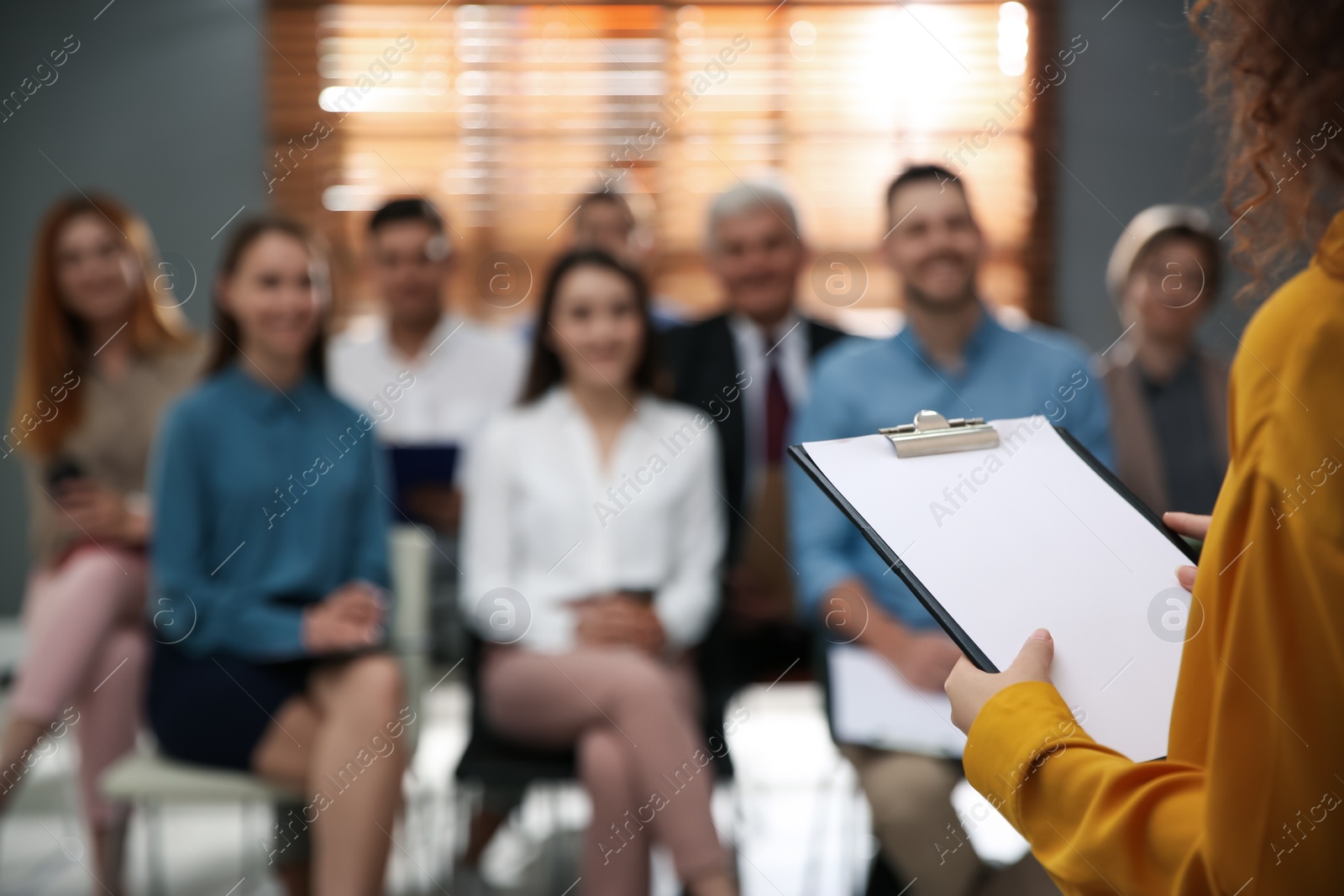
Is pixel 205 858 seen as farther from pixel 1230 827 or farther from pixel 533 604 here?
pixel 1230 827

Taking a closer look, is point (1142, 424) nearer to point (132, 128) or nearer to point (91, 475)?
point (91, 475)

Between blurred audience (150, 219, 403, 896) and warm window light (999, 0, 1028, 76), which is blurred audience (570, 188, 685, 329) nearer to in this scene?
blurred audience (150, 219, 403, 896)

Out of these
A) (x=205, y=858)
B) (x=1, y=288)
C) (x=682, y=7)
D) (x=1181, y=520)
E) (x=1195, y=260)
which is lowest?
(x=205, y=858)

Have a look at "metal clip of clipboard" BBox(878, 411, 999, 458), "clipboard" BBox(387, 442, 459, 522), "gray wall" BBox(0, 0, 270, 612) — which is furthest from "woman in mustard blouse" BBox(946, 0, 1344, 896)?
"gray wall" BBox(0, 0, 270, 612)

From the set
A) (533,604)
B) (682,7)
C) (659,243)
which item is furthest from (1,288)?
(533,604)

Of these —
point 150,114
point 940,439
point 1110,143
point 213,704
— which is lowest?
point 213,704

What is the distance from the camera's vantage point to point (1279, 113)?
2.75ft

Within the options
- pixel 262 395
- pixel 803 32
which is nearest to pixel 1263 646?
pixel 262 395

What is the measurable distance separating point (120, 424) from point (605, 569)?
4.60 feet

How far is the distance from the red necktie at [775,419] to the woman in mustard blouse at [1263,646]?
2068mm

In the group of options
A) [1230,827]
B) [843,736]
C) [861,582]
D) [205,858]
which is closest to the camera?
[1230,827]

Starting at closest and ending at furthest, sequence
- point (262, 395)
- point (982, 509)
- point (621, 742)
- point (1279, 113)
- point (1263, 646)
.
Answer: point (1263, 646), point (1279, 113), point (982, 509), point (621, 742), point (262, 395)

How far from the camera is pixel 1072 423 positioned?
2439 mm

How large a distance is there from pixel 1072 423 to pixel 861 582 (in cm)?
57
